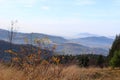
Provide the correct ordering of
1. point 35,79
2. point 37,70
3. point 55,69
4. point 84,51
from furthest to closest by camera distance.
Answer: point 84,51, point 55,69, point 37,70, point 35,79

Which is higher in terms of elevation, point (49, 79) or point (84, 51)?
point (84, 51)

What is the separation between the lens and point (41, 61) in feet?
19.1

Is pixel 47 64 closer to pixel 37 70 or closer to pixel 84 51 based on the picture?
pixel 37 70

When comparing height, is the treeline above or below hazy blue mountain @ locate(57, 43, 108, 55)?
below

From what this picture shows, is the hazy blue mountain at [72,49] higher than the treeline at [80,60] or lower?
higher

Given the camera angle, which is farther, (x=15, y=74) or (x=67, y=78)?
(x=67, y=78)

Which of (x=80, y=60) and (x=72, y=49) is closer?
(x=72, y=49)

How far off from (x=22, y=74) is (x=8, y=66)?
4.37 feet

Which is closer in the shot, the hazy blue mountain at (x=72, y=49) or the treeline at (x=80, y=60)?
the hazy blue mountain at (x=72, y=49)

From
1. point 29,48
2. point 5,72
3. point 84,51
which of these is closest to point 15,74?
point 5,72

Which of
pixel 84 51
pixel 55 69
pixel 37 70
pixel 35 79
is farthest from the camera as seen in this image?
pixel 84 51

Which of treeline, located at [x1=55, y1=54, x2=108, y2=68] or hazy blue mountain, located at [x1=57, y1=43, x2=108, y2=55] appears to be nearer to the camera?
hazy blue mountain, located at [x1=57, y1=43, x2=108, y2=55]

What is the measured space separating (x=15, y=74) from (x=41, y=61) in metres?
0.49

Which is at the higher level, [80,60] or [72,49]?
[72,49]
